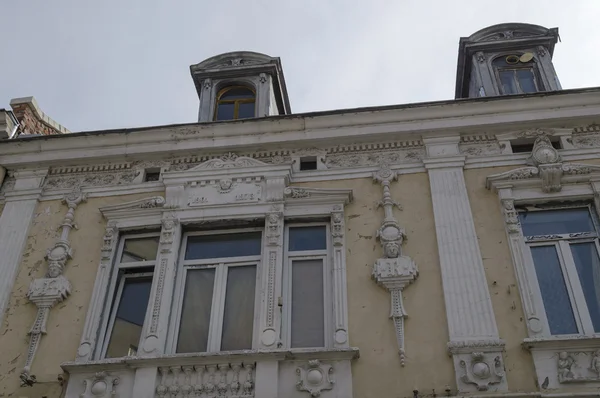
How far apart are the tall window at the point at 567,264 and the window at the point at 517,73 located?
310 cm

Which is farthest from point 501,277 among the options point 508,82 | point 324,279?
point 508,82

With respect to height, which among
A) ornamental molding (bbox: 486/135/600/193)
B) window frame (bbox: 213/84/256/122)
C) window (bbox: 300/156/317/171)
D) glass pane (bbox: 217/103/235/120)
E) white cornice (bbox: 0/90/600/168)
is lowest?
ornamental molding (bbox: 486/135/600/193)

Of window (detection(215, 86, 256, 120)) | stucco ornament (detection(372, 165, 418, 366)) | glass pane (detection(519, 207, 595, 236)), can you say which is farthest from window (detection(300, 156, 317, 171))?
glass pane (detection(519, 207, 595, 236))

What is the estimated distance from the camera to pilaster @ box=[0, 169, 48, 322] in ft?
30.3

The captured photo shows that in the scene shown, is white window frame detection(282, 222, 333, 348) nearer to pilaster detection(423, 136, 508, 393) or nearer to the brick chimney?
pilaster detection(423, 136, 508, 393)

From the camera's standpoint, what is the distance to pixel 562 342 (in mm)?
7445

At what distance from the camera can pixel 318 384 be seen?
7.60m

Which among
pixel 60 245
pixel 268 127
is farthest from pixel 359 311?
pixel 60 245

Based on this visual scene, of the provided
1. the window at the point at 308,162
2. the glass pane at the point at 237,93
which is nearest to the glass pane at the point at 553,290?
the window at the point at 308,162

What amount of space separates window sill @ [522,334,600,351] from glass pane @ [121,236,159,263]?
5194mm

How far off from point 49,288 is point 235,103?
469 cm

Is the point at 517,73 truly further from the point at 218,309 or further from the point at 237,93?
the point at 218,309

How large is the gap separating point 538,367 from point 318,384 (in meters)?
2.50

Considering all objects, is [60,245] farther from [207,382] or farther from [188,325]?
[207,382]
